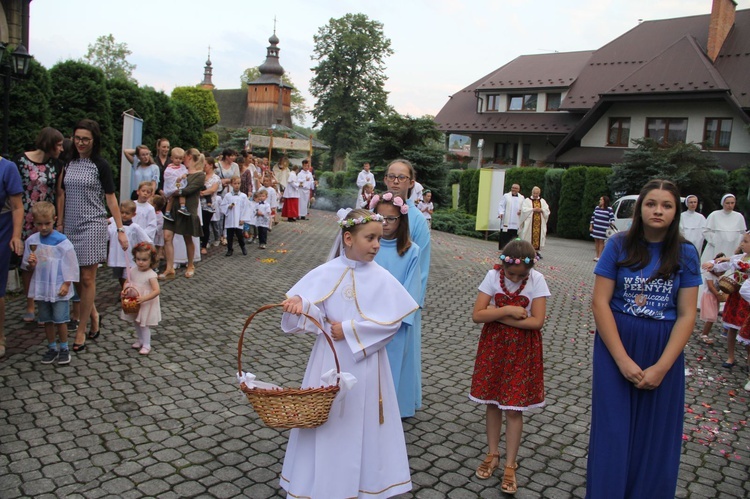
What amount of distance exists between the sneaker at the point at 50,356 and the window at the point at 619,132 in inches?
1224

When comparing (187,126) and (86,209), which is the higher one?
(187,126)

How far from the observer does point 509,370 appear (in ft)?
13.7

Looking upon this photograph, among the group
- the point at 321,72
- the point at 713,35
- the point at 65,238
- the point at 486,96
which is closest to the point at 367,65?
the point at 321,72

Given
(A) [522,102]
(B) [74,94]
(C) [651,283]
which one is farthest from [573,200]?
(C) [651,283]

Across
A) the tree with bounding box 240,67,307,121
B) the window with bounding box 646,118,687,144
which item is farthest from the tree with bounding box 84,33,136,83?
the window with bounding box 646,118,687,144

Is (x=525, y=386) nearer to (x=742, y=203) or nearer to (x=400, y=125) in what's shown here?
(x=742, y=203)

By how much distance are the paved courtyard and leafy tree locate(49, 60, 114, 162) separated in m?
4.16

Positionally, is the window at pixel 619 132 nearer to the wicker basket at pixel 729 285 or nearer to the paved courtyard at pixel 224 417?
the paved courtyard at pixel 224 417

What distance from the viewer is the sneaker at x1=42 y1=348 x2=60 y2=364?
231 inches

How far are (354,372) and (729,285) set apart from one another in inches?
225

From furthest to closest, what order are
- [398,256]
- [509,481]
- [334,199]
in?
[334,199] < [398,256] < [509,481]

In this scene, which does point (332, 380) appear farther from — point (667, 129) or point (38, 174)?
point (667, 129)

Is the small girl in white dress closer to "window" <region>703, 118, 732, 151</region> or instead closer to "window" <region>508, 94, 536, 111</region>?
"window" <region>703, 118, 732, 151</region>

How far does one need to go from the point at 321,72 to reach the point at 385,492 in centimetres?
5905
